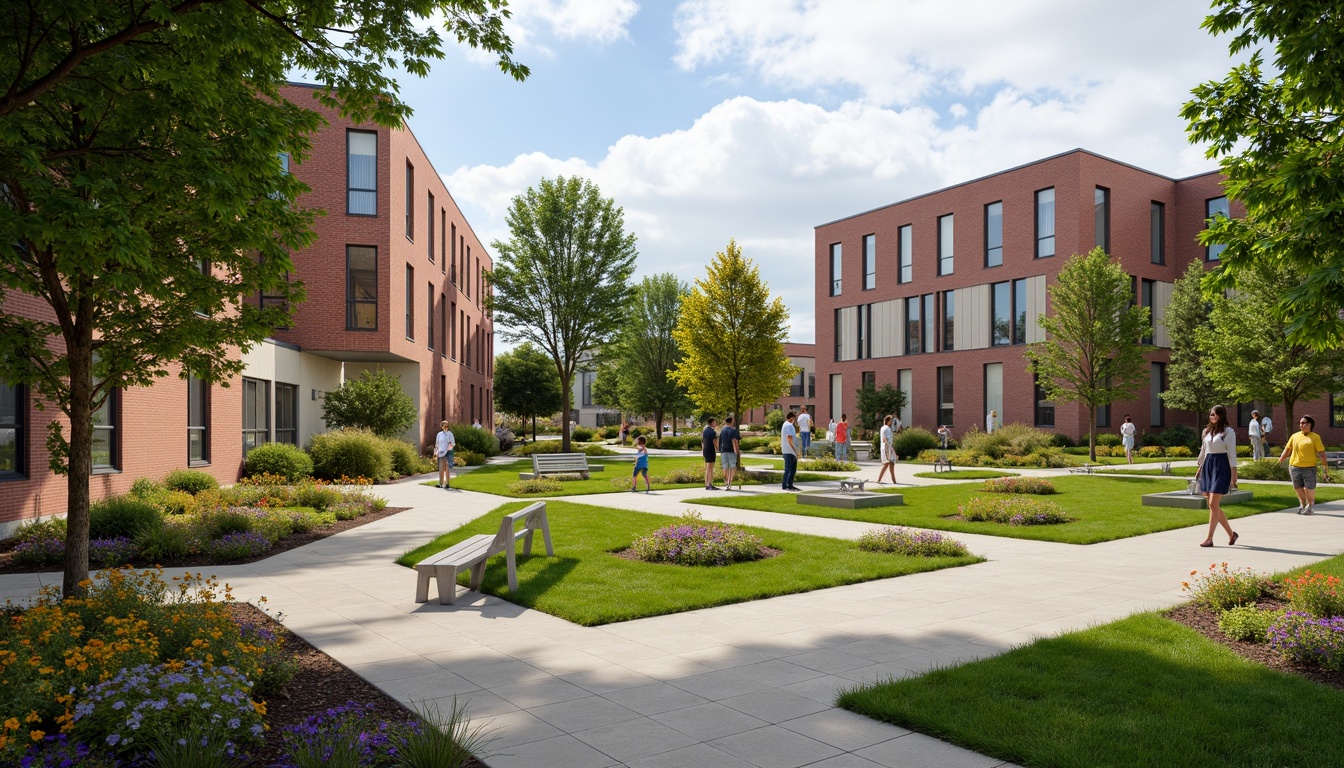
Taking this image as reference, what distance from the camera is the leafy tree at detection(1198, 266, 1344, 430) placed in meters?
23.8

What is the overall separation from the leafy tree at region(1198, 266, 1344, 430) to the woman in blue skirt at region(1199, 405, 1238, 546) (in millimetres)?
14891

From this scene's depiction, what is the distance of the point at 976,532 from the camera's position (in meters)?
12.8

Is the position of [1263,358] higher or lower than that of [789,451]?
higher

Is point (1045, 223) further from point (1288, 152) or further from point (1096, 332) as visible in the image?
point (1288, 152)

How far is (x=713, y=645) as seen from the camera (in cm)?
640

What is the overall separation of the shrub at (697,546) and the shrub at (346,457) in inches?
558

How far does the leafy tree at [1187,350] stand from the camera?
3366 centimetres

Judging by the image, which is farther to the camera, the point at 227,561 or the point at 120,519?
the point at 120,519

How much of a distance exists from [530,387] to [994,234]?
31.3 meters

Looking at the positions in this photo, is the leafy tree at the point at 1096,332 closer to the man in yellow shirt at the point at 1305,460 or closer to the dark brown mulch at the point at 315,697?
the man in yellow shirt at the point at 1305,460

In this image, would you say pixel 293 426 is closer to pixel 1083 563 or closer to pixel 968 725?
pixel 1083 563

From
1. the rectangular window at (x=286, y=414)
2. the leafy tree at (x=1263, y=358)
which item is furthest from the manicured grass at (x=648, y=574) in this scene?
the leafy tree at (x=1263, y=358)

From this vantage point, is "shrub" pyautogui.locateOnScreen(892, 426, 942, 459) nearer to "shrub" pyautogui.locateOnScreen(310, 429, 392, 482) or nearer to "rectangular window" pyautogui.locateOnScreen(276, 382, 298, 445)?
"shrub" pyautogui.locateOnScreen(310, 429, 392, 482)

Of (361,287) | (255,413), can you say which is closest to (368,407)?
(361,287)
